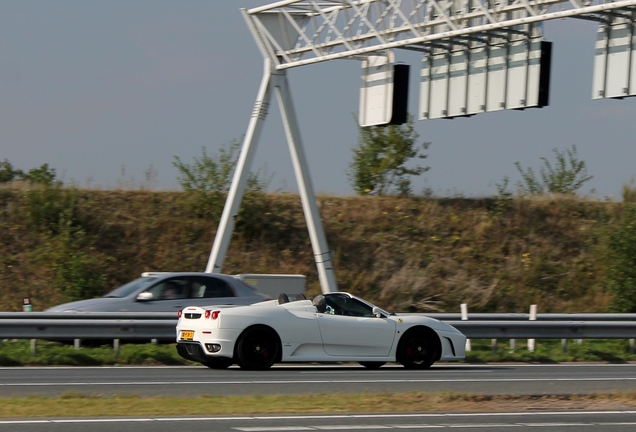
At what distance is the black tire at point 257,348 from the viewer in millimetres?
14570

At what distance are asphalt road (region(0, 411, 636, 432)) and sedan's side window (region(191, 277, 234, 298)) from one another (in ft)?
29.6

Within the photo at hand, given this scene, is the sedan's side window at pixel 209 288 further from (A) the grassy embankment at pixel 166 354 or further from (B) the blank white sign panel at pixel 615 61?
(B) the blank white sign panel at pixel 615 61

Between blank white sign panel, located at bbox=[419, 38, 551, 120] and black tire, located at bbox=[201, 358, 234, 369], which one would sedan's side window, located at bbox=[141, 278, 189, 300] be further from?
blank white sign panel, located at bbox=[419, 38, 551, 120]

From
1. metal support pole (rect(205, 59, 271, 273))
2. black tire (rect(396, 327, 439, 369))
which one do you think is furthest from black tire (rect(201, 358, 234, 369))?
metal support pole (rect(205, 59, 271, 273))

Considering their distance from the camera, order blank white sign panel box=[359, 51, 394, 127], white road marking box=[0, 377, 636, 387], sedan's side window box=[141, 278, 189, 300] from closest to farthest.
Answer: white road marking box=[0, 377, 636, 387] < sedan's side window box=[141, 278, 189, 300] < blank white sign panel box=[359, 51, 394, 127]

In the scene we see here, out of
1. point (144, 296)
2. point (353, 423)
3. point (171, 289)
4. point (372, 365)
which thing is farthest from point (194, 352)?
point (353, 423)

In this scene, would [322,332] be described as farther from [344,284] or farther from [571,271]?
[571,271]

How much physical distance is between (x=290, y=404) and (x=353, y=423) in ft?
4.39

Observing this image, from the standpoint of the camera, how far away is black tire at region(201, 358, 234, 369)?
14.7 meters

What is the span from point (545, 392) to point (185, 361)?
664 cm

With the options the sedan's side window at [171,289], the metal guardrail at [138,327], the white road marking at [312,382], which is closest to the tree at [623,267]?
the metal guardrail at [138,327]

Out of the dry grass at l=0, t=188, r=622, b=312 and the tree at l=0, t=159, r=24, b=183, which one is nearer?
the dry grass at l=0, t=188, r=622, b=312

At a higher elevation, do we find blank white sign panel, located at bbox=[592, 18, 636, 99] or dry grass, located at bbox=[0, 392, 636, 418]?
blank white sign panel, located at bbox=[592, 18, 636, 99]

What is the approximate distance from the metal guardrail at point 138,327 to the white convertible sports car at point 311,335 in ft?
6.05
